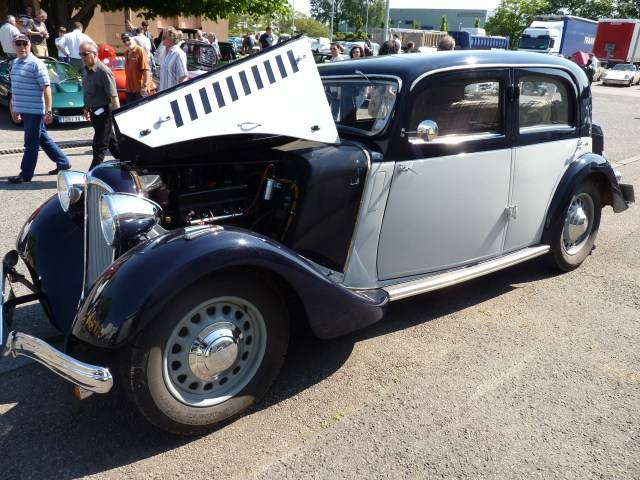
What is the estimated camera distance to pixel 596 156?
4.50 m

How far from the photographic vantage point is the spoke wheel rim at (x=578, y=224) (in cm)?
453

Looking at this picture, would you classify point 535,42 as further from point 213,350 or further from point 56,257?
point 213,350

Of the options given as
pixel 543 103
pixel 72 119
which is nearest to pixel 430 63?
pixel 543 103

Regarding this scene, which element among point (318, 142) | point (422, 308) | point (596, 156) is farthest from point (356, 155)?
point (596, 156)

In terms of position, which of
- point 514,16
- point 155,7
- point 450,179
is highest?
point 514,16

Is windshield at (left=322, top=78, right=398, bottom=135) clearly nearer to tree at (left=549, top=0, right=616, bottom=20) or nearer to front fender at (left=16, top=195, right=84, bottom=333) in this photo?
front fender at (left=16, top=195, right=84, bottom=333)

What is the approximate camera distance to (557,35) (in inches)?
1345

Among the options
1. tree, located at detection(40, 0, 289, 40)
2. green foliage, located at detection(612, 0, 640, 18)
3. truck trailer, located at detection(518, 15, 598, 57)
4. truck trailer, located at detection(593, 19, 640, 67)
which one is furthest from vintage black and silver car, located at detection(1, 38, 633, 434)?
green foliage, located at detection(612, 0, 640, 18)

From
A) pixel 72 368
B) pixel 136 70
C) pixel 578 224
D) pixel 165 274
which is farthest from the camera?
pixel 136 70

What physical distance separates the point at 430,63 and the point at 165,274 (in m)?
2.18

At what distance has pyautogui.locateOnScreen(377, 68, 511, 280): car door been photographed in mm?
3326

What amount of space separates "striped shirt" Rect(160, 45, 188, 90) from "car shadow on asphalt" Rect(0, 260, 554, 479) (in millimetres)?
5703

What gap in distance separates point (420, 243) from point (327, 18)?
12436 cm

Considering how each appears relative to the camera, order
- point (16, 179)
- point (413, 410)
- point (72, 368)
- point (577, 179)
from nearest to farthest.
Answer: point (72, 368) → point (413, 410) → point (577, 179) → point (16, 179)
